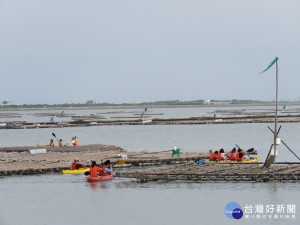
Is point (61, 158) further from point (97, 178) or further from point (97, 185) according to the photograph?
point (97, 185)

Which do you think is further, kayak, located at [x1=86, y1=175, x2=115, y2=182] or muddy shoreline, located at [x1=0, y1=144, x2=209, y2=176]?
muddy shoreline, located at [x1=0, y1=144, x2=209, y2=176]

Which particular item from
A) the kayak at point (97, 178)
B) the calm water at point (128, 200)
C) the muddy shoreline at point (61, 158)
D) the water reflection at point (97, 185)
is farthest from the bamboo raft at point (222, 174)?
the muddy shoreline at point (61, 158)

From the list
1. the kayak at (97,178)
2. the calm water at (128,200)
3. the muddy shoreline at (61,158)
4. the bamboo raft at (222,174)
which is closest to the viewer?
the calm water at (128,200)

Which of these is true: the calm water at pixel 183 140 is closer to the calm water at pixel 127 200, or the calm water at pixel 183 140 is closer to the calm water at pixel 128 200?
the calm water at pixel 128 200

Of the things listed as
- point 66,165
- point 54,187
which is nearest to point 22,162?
point 66,165

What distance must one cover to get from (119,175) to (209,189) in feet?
19.3

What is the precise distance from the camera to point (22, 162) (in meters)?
47.0

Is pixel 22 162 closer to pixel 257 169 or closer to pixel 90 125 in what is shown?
pixel 257 169

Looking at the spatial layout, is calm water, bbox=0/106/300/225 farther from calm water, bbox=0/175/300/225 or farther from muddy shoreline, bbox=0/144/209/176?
muddy shoreline, bbox=0/144/209/176

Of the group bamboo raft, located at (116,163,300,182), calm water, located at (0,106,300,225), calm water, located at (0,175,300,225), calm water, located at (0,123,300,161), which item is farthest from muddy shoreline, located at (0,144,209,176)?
calm water, located at (0,123,300,161)

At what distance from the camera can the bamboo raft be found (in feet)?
119

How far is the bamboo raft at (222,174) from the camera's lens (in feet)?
119

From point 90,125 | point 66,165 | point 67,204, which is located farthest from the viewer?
point 90,125

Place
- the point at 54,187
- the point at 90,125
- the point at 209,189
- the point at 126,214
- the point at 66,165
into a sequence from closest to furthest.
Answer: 1. the point at 126,214
2. the point at 209,189
3. the point at 54,187
4. the point at 66,165
5. the point at 90,125
